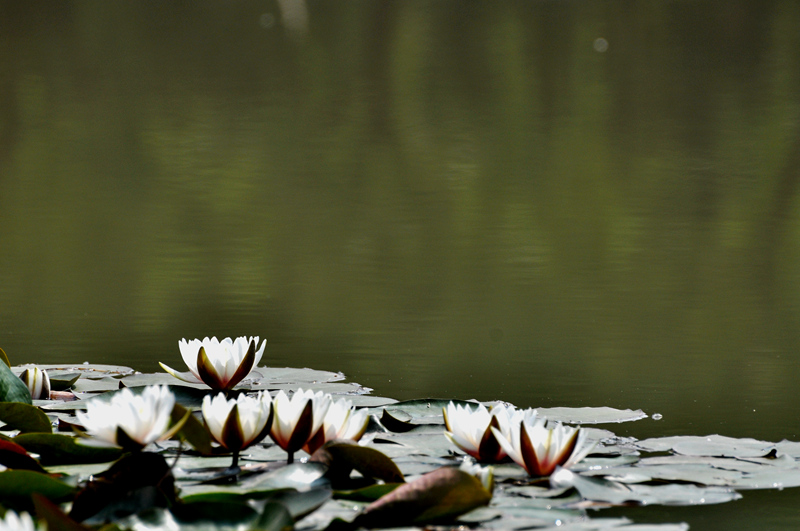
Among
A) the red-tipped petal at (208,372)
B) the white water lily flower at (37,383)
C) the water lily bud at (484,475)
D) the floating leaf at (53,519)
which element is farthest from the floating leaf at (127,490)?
the white water lily flower at (37,383)

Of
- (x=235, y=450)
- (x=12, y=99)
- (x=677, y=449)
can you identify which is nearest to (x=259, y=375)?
(x=235, y=450)

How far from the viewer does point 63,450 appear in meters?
1.36

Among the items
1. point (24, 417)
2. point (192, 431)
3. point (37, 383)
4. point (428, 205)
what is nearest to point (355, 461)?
point (192, 431)

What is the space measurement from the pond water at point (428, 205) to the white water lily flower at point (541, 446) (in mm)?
153

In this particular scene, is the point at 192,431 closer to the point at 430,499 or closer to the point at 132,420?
the point at 132,420

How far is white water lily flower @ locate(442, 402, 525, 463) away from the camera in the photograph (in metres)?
1.43

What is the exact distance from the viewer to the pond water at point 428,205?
8.89ft

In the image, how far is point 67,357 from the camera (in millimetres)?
2658

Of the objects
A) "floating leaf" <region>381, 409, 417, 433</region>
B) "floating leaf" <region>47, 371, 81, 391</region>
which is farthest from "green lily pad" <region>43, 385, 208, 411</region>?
"floating leaf" <region>381, 409, 417, 433</region>

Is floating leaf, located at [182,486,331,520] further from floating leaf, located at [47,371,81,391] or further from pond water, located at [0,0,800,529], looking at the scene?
floating leaf, located at [47,371,81,391]

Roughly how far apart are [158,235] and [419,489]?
4464 millimetres

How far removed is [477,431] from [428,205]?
5136 mm

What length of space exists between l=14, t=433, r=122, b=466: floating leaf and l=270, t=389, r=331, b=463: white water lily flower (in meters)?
0.23

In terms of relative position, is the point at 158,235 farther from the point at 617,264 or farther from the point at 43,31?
the point at 43,31
